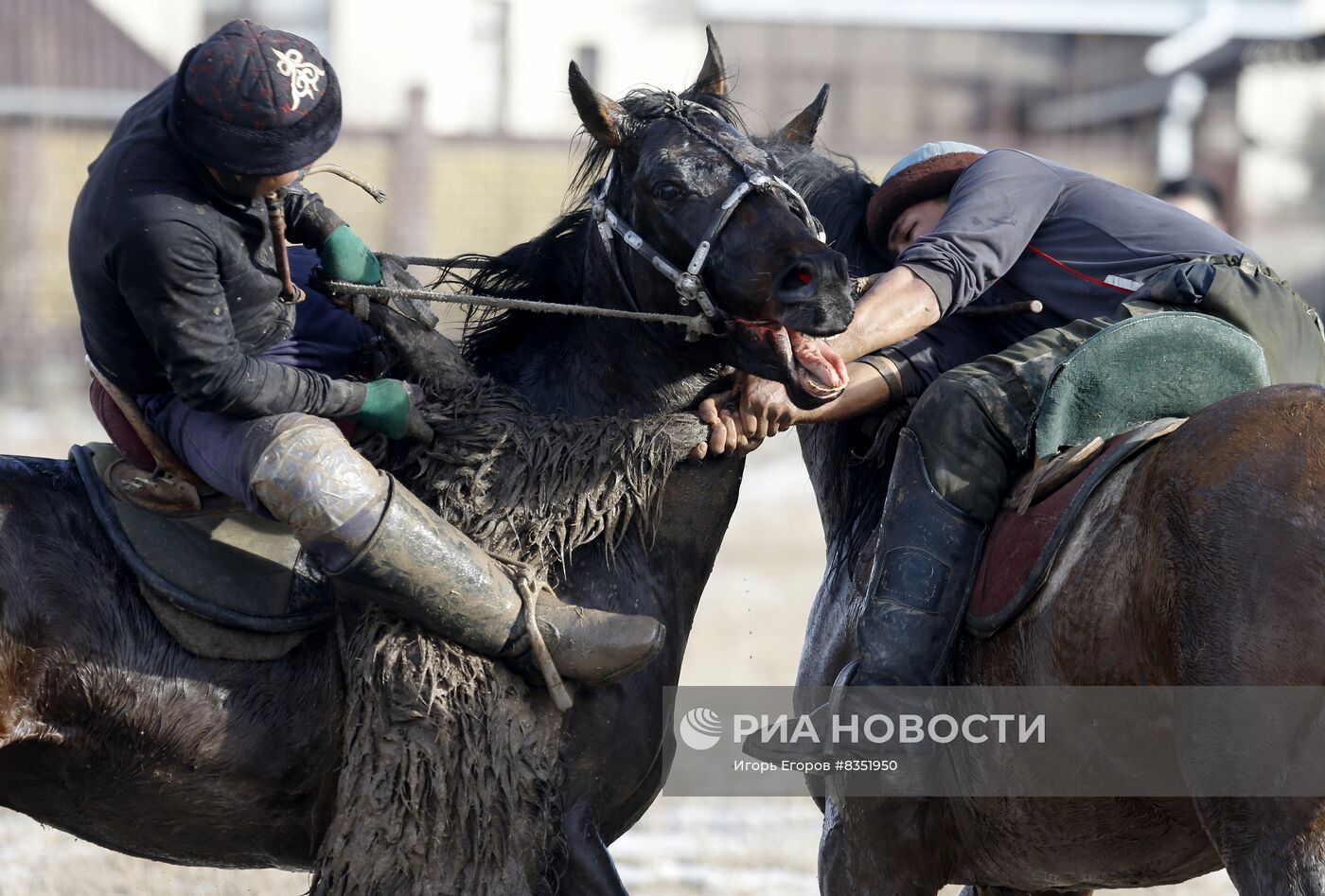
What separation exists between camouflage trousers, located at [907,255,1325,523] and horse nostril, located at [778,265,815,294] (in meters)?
0.47

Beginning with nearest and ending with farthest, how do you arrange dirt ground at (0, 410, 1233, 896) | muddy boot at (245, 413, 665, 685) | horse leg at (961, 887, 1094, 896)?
muddy boot at (245, 413, 665, 685) → horse leg at (961, 887, 1094, 896) → dirt ground at (0, 410, 1233, 896)

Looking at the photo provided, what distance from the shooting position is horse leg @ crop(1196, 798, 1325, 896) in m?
2.53

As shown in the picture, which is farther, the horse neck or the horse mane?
the horse mane

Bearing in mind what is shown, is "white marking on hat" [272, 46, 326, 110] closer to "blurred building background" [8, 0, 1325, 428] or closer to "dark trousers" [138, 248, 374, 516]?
"dark trousers" [138, 248, 374, 516]

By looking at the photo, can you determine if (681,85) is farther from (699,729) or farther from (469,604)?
(469,604)

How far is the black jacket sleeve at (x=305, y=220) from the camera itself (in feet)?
11.7

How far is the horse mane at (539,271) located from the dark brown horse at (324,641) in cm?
12

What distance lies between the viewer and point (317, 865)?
3.36 m

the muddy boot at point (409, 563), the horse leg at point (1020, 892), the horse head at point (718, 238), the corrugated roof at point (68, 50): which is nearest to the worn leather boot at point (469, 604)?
the muddy boot at point (409, 563)

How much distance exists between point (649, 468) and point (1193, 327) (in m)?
1.26

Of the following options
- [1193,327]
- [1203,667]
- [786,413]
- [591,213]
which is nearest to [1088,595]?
[1203,667]

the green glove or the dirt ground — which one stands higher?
the green glove

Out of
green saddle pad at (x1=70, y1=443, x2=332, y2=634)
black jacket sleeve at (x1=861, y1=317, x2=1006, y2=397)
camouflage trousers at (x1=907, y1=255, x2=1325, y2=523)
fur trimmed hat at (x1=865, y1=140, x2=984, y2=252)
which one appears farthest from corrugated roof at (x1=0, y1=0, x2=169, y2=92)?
camouflage trousers at (x1=907, y1=255, x2=1325, y2=523)

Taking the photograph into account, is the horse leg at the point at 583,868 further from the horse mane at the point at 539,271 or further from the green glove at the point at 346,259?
the green glove at the point at 346,259
